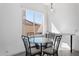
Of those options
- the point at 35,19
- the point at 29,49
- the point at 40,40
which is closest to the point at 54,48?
the point at 40,40

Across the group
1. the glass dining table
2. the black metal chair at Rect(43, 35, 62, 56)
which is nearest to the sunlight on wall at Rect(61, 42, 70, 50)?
the black metal chair at Rect(43, 35, 62, 56)

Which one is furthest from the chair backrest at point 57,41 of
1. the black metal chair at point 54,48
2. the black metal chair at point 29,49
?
the black metal chair at point 29,49

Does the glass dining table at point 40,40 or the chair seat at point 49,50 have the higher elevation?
the glass dining table at point 40,40

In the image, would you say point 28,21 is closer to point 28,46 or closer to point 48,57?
point 28,46

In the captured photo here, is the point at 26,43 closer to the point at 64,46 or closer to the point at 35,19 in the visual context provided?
the point at 35,19

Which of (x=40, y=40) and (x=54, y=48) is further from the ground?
(x=40, y=40)

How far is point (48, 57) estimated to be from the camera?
2188 mm

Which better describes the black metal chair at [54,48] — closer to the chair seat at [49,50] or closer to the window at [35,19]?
the chair seat at [49,50]

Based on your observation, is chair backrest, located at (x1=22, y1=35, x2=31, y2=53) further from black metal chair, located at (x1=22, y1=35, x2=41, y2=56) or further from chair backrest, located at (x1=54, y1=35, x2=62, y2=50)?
chair backrest, located at (x1=54, y1=35, x2=62, y2=50)

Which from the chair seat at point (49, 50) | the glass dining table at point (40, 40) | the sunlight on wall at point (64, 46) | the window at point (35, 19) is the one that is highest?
the window at point (35, 19)

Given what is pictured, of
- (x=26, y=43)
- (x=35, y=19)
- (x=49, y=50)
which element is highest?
(x=35, y=19)

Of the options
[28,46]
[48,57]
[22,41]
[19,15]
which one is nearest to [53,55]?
[48,57]

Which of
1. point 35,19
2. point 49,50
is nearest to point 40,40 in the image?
point 49,50

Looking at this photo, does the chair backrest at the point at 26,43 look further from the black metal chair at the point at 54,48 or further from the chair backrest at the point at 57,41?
the chair backrest at the point at 57,41
